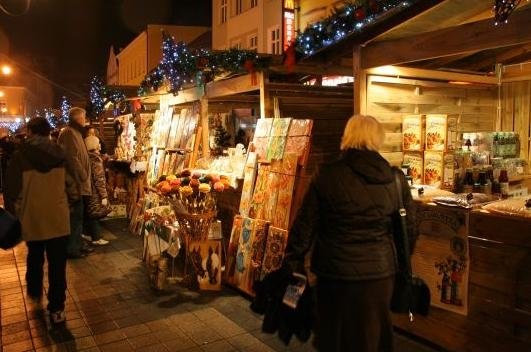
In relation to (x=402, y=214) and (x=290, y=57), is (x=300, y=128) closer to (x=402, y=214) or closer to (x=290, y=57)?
(x=290, y=57)

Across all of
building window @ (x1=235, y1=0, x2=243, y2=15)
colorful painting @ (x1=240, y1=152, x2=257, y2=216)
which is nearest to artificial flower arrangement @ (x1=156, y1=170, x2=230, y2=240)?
colorful painting @ (x1=240, y1=152, x2=257, y2=216)

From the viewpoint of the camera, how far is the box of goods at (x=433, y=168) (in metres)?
5.41

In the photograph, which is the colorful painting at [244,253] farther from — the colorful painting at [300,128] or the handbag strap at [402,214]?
the handbag strap at [402,214]

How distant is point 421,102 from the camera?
6.13 metres

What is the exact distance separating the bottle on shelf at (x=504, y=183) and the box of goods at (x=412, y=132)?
0.92 m

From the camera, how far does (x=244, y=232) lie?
5988mm

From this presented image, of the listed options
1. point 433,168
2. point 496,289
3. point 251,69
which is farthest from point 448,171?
point 251,69

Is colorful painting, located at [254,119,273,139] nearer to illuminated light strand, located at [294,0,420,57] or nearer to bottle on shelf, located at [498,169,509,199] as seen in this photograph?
illuminated light strand, located at [294,0,420,57]

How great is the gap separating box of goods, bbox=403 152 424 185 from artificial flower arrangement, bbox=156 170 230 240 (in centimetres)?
226

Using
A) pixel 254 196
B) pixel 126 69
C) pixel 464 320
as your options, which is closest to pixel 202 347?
pixel 254 196

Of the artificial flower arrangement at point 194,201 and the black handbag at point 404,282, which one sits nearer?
the black handbag at point 404,282

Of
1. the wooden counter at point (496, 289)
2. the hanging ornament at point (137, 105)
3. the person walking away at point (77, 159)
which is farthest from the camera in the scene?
the hanging ornament at point (137, 105)

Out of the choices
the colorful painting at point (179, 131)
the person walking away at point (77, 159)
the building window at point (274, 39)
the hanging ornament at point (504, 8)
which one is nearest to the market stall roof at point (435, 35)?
the hanging ornament at point (504, 8)

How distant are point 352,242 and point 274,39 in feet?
58.2
